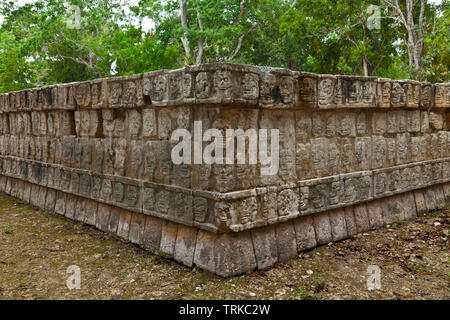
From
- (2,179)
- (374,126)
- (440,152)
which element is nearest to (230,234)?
(374,126)

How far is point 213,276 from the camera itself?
3.57 meters

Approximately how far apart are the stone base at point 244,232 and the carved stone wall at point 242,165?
1cm

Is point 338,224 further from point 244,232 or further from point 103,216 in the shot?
point 103,216

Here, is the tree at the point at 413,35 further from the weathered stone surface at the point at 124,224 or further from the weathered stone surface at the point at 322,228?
the weathered stone surface at the point at 124,224

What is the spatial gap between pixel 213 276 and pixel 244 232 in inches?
19.5

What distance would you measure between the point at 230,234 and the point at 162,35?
18241 mm

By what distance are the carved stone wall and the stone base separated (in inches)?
0.5

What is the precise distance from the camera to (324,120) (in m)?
4.49

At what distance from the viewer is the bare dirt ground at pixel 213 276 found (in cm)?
337

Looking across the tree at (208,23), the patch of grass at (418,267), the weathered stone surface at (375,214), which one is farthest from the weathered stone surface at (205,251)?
the tree at (208,23)

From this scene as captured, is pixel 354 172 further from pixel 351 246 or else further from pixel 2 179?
pixel 2 179

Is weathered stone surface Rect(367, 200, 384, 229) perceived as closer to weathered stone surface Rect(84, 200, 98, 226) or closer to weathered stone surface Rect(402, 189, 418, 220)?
weathered stone surface Rect(402, 189, 418, 220)

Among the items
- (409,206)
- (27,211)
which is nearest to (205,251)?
(409,206)

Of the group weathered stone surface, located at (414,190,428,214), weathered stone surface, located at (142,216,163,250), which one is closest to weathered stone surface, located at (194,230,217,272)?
weathered stone surface, located at (142,216,163,250)
